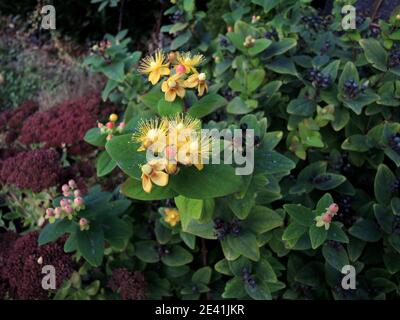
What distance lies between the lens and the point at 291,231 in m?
1.05

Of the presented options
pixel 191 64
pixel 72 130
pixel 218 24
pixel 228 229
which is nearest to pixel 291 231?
pixel 228 229

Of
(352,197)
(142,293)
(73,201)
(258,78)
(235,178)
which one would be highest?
(235,178)

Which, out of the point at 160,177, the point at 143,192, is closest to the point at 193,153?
the point at 160,177

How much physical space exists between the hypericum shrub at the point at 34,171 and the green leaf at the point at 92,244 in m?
0.32

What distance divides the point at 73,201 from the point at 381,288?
0.86 meters

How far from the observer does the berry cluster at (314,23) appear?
5.19ft

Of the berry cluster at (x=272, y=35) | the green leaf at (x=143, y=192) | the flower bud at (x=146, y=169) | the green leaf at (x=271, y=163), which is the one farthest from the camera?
the berry cluster at (x=272, y=35)

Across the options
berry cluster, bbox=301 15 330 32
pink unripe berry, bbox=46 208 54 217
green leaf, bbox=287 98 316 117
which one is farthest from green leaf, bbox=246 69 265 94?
pink unripe berry, bbox=46 208 54 217

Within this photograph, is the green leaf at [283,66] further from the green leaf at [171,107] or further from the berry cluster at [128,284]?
the berry cluster at [128,284]

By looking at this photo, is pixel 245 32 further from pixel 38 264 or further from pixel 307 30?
pixel 38 264

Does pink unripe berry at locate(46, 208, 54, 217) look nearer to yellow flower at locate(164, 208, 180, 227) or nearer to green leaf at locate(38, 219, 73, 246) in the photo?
green leaf at locate(38, 219, 73, 246)

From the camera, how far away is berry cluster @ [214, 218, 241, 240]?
42.8 inches

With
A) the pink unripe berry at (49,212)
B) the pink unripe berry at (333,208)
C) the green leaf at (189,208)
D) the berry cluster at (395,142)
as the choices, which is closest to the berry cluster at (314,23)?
the berry cluster at (395,142)

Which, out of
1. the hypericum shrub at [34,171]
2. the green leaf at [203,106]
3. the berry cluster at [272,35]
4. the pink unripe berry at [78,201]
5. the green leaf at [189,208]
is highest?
the green leaf at [203,106]
